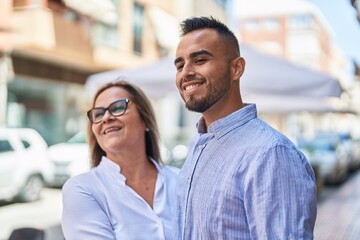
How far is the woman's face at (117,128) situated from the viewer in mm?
2135

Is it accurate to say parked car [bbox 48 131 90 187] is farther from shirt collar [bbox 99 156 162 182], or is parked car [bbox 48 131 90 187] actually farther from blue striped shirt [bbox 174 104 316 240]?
blue striped shirt [bbox 174 104 316 240]

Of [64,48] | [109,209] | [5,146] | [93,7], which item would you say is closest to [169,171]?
[109,209]

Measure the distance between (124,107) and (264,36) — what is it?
56.3 m

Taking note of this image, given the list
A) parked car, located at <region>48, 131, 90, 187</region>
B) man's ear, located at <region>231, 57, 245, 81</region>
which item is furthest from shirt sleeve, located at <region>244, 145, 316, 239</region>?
Answer: parked car, located at <region>48, 131, 90, 187</region>

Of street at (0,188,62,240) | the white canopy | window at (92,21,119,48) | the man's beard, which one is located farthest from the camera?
window at (92,21,119,48)

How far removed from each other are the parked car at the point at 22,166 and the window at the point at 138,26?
29.2ft

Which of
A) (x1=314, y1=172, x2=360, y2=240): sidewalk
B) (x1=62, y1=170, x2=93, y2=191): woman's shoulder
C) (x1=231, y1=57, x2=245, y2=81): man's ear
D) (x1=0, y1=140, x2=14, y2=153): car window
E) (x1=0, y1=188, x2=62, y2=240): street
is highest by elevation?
(x1=231, y1=57, x2=245, y2=81): man's ear

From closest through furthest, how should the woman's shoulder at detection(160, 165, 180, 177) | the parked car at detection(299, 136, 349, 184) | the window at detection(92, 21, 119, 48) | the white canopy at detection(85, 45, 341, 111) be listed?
1. the woman's shoulder at detection(160, 165, 180, 177)
2. the white canopy at detection(85, 45, 341, 111)
3. the parked car at detection(299, 136, 349, 184)
4. the window at detection(92, 21, 119, 48)

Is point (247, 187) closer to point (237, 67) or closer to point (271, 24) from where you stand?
point (237, 67)

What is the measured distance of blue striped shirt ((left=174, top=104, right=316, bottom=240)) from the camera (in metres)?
1.25

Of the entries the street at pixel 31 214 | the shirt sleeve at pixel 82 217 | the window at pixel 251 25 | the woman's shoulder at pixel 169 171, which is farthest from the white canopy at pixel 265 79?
the window at pixel 251 25

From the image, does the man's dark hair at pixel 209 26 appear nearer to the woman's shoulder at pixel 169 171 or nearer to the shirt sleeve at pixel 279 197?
the shirt sleeve at pixel 279 197

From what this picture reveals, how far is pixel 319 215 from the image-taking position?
975cm

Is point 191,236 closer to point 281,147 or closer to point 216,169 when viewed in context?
point 216,169
